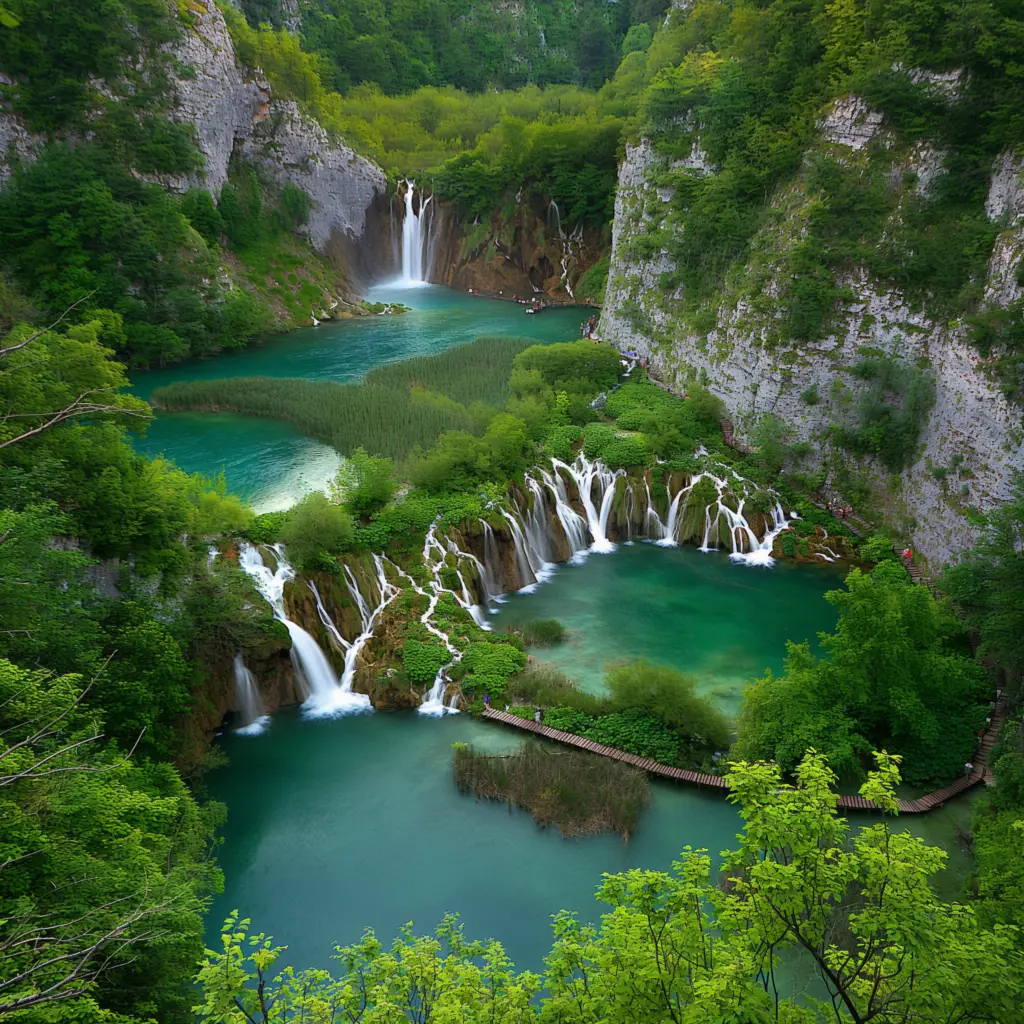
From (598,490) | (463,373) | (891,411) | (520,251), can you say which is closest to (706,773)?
(598,490)

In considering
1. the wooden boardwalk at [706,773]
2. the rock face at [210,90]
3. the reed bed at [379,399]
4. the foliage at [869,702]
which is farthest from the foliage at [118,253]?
the foliage at [869,702]

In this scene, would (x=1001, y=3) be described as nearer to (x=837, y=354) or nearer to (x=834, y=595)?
(x=837, y=354)

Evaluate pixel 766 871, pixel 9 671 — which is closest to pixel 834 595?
pixel 766 871

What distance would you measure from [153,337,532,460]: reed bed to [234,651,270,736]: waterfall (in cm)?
991

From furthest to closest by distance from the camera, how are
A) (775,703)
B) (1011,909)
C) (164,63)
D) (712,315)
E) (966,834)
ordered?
(164,63) → (712,315) → (775,703) → (966,834) → (1011,909)

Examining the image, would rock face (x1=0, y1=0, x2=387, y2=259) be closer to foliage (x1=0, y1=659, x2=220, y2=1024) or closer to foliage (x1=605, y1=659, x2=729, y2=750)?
foliage (x1=0, y1=659, x2=220, y2=1024)

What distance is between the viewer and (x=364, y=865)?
13.5m

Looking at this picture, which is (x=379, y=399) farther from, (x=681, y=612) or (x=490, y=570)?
(x=681, y=612)

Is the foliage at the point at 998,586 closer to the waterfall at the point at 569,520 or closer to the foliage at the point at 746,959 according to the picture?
the foliage at the point at 746,959

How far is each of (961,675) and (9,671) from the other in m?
16.3

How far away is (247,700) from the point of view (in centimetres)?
1705

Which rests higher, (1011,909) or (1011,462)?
(1011,462)

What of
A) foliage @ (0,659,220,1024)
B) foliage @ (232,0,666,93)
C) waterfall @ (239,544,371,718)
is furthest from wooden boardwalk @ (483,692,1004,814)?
foliage @ (232,0,666,93)

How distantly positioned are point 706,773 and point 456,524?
9.59m
